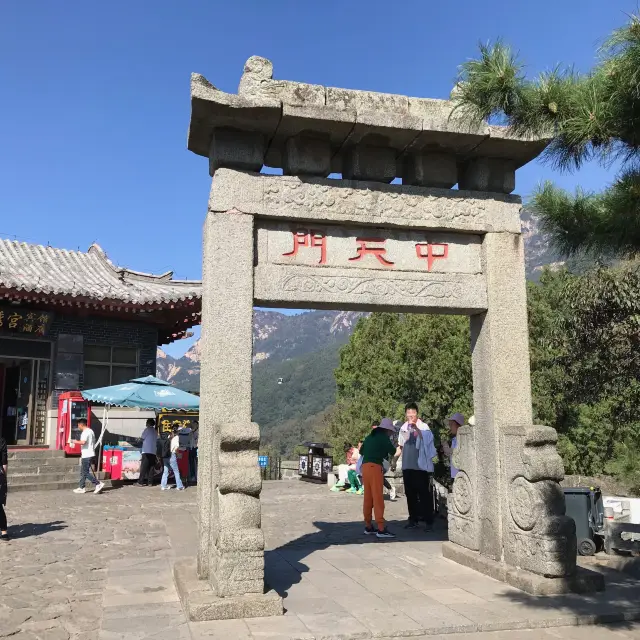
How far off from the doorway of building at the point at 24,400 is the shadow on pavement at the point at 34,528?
654cm

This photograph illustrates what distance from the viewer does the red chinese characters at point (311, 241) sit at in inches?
215

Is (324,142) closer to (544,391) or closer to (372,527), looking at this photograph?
(372,527)

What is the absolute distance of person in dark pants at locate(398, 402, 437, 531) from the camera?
25.8 ft

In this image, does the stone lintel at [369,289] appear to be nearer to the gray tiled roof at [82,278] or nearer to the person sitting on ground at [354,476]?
the person sitting on ground at [354,476]

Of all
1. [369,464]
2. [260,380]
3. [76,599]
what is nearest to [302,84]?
[369,464]

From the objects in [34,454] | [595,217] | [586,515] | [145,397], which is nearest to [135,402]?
[145,397]

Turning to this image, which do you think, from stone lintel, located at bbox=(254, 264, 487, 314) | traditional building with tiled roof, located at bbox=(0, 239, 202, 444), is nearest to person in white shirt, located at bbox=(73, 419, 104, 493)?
traditional building with tiled roof, located at bbox=(0, 239, 202, 444)

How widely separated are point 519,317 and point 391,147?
200cm

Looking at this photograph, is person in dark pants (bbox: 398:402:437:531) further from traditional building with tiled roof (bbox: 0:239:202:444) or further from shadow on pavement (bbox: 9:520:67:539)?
traditional building with tiled roof (bbox: 0:239:202:444)

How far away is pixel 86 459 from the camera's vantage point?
12016mm

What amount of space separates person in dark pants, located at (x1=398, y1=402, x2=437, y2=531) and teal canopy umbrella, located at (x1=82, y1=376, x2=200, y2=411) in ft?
20.8

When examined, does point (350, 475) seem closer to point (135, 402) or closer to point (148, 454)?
point (148, 454)

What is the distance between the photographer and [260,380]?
364ft

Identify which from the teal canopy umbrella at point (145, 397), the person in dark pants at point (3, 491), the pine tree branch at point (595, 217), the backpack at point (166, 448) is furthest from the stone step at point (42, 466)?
the pine tree branch at point (595, 217)
